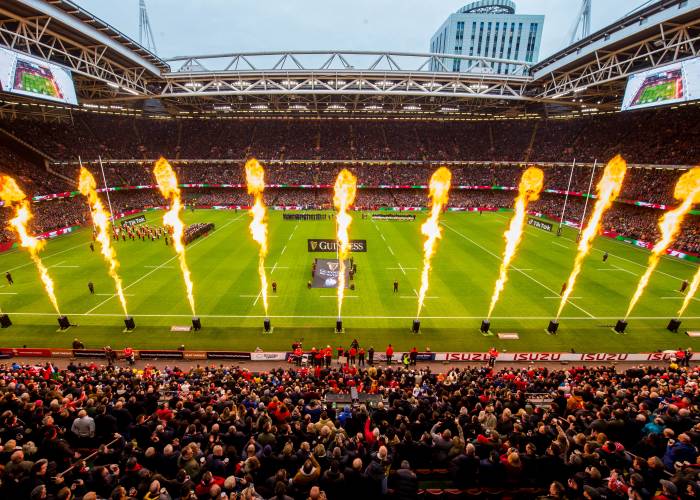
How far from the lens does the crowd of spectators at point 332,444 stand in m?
5.93

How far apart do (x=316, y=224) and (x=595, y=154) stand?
49.0 m

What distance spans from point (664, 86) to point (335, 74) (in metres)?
32.3

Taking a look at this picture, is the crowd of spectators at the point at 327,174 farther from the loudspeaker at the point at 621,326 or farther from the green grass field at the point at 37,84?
the loudspeaker at the point at 621,326

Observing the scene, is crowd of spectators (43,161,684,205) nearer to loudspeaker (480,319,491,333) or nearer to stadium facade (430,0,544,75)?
loudspeaker (480,319,491,333)

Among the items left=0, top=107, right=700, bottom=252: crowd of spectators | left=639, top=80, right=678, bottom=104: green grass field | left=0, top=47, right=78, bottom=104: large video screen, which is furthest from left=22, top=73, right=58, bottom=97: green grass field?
left=639, top=80, right=678, bottom=104: green grass field

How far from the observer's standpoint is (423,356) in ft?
59.9

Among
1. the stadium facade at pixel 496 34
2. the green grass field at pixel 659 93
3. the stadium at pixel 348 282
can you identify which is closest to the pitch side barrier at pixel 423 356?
the stadium at pixel 348 282

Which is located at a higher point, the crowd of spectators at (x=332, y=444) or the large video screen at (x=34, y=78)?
the large video screen at (x=34, y=78)

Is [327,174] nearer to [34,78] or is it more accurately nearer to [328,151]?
[328,151]

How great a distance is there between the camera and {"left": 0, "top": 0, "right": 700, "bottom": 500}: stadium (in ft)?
23.0

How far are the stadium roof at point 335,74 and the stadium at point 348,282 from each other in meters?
0.43

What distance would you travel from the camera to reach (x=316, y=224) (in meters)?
51.2

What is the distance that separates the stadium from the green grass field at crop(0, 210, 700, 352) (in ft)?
0.81

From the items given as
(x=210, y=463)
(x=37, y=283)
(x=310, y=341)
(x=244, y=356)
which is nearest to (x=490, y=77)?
(x=310, y=341)
